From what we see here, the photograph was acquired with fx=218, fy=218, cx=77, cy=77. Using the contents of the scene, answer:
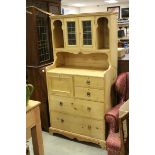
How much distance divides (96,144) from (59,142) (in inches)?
19.6

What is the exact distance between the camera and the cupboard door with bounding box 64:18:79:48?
2770 millimetres

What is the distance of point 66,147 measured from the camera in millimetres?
2781

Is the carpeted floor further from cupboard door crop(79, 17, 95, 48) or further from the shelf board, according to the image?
cupboard door crop(79, 17, 95, 48)

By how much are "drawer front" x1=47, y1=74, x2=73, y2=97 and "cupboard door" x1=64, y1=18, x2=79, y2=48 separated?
433 millimetres

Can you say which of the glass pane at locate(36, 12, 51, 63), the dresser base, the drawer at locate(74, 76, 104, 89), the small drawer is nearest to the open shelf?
the glass pane at locate(36, 12, 51, 63)

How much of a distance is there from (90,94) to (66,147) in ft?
2.50

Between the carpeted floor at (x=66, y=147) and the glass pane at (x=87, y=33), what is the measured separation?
1.31 m

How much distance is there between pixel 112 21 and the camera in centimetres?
260

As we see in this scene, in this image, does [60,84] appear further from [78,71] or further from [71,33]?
[71,33]

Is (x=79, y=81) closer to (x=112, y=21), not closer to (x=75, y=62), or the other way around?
(x=75, y=62)

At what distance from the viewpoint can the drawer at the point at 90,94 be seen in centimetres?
259

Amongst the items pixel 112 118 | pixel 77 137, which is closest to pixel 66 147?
pixel 77 137
